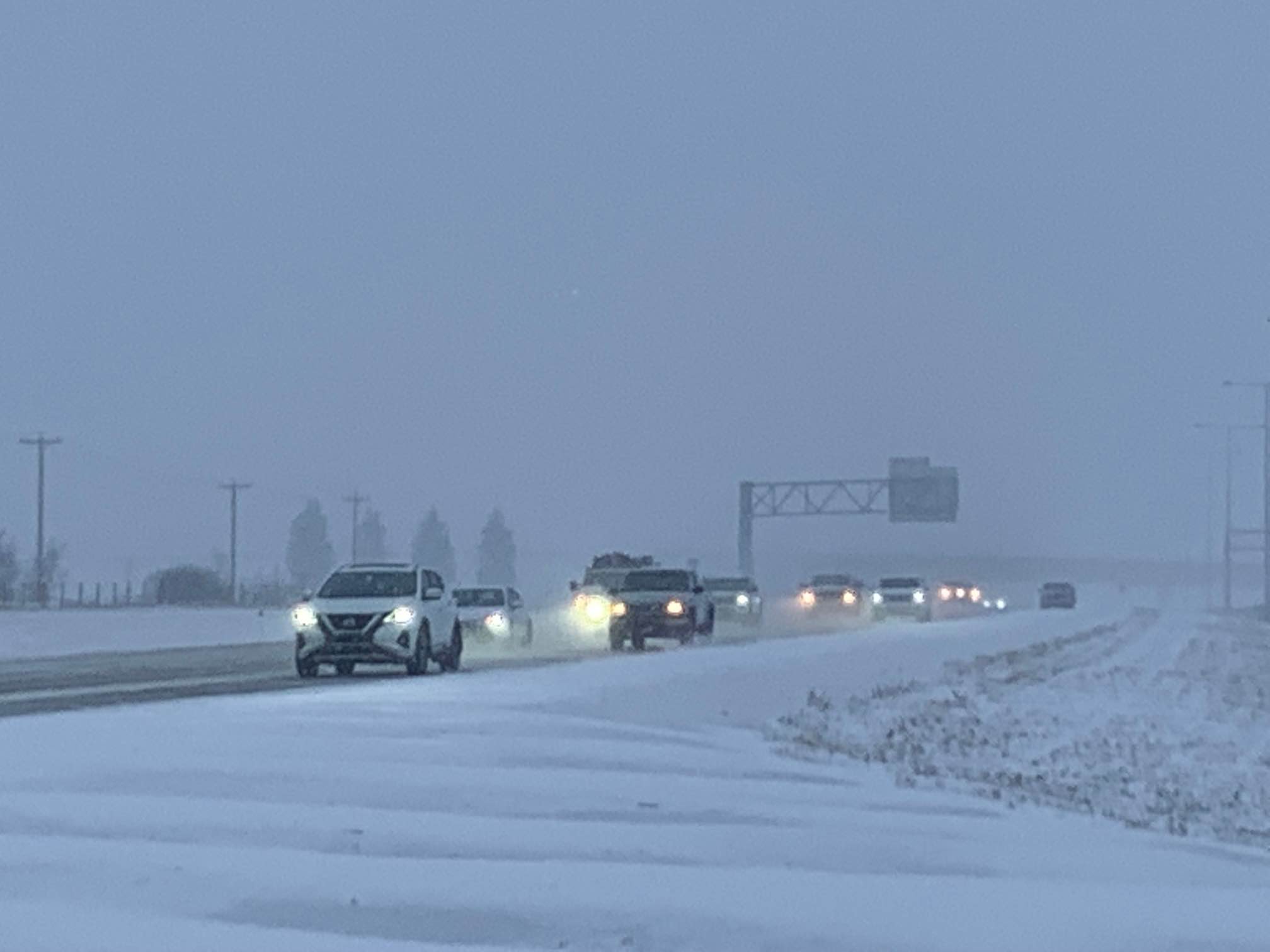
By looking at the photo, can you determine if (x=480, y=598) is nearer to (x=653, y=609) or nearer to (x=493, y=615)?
(x=493, y=615)

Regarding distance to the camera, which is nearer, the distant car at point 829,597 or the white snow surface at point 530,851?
the white snow surface at point 530,851

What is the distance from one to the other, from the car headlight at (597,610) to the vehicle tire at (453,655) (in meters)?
24.2

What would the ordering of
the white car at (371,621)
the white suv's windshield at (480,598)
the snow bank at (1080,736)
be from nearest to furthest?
the snow bank at (1080,736) < the white car at (371,621) < the white suv's windshield at (480,598)

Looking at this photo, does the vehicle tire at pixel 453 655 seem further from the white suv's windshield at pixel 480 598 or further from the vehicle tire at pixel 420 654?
the white suv's windshield at pixel 480 598

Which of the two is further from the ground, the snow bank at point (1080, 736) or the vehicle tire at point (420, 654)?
the vehicle tire at point (420, 654)

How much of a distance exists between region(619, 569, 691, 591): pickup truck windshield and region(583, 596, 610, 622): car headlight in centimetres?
570

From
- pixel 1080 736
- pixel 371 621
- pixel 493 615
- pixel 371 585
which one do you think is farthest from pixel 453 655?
pixel 493 615

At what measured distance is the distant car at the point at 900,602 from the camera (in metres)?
88.6

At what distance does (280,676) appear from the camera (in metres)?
35.2

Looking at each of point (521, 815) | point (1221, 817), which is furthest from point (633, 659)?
point (521, 815)

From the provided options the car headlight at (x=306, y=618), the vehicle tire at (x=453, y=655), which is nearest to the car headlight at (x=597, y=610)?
the vehicle tire at (x=453, y=655)

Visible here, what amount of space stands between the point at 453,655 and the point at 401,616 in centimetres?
250

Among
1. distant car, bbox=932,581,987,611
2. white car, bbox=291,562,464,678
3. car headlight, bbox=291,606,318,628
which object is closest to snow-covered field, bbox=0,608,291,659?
white car, bbox=291,562,464,678

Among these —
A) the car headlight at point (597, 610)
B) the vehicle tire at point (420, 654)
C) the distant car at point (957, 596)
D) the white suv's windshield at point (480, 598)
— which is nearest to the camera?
the vehicle tire at point (420, 654)
